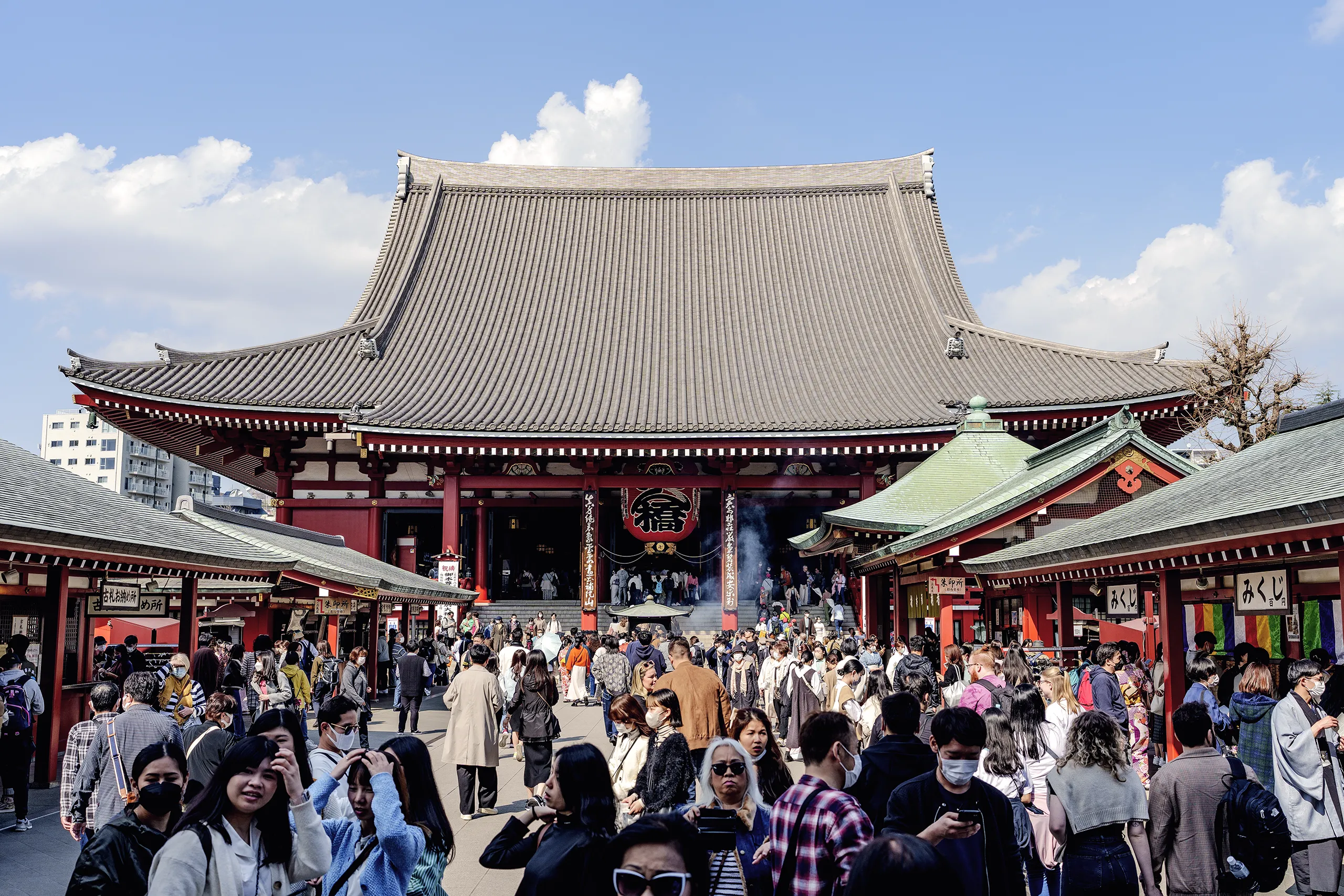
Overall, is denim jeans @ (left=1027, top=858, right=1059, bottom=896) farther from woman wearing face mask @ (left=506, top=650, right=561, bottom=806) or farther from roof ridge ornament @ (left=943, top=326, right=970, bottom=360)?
roof ridge ornament @ (left=943, top=326, right=970, bottom=360)

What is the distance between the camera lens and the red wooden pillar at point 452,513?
90.5 ft

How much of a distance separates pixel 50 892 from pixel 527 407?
21.4 m

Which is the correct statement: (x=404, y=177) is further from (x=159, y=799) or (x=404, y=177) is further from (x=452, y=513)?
(x=159, y=799)

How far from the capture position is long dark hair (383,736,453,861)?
4.40 metres

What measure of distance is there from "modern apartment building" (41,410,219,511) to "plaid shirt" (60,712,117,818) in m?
97.0

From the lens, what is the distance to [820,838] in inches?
165

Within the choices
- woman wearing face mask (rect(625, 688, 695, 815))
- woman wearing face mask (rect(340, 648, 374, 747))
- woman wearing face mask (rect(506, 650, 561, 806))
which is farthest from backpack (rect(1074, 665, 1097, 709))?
woman wearing face mask (rect(340, 648, 374, 747))

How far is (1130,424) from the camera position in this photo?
1509 cm

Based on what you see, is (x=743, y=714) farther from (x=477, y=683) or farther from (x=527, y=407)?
(x=527, y=407)

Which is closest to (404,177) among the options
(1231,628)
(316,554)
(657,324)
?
(657,324)

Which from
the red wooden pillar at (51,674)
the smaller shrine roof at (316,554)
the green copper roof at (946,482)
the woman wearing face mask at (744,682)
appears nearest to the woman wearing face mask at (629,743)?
the red wooden pillar at (51,674)

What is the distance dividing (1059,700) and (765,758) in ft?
10.5

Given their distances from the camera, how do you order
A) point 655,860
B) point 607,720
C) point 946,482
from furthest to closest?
point 946,482 → point 607,720 → point 655,860

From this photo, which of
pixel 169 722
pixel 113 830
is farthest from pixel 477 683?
pixel 113 830
